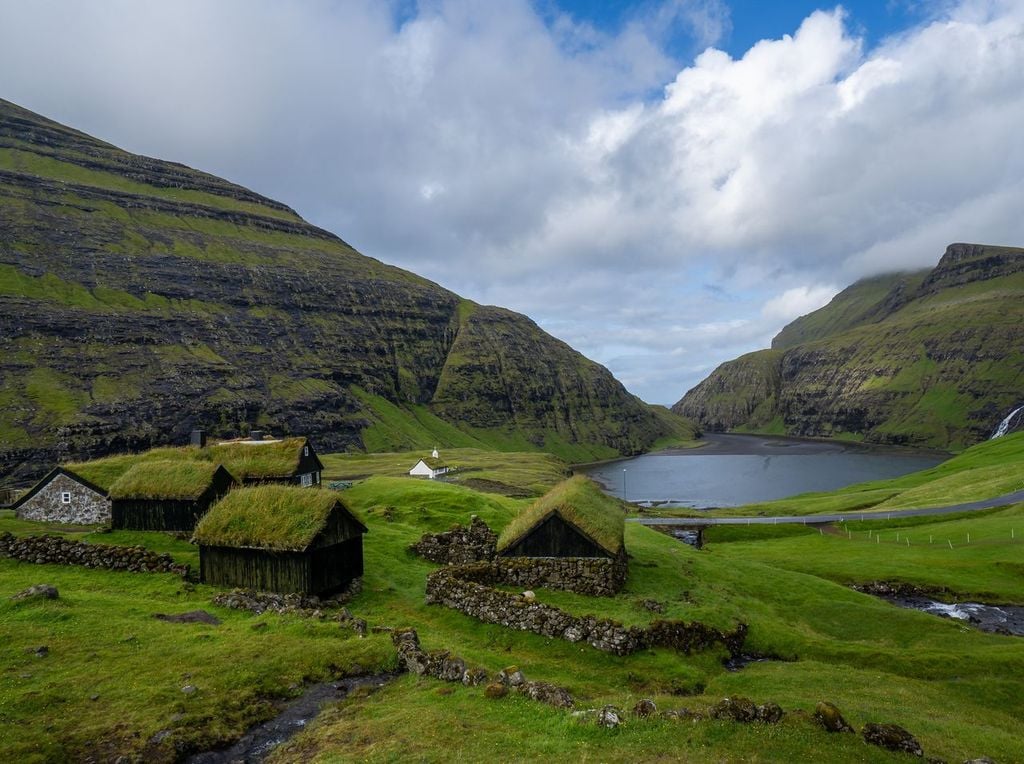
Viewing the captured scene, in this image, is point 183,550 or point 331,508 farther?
point 183,550

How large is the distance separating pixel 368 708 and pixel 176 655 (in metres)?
8.20

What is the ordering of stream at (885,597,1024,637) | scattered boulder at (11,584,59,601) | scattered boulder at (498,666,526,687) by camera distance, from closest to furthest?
scattered boulder at (498,666,526,687)
scattered boulder at (11,584,59,601)
stream at (885,597,1024,637)

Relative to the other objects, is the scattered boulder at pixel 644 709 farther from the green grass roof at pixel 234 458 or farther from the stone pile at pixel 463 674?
the green grass roof at pixel 234 458

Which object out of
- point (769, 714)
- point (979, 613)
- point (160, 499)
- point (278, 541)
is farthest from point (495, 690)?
point (979, 613)

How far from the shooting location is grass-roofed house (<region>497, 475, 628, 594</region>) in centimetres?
3456

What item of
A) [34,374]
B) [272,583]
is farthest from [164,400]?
[272,583]

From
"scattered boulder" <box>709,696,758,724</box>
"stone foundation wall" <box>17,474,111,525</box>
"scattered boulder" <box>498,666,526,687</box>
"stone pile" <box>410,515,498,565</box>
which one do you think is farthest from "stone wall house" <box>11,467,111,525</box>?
"scattered boulder" <box>709,696,758,724</box>

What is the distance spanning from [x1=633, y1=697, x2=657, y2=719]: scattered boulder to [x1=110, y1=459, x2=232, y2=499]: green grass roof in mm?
35069

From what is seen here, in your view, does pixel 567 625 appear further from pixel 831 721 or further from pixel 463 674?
pixel 831 721

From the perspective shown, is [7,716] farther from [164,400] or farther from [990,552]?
[164,400]

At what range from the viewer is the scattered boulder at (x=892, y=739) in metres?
16.6

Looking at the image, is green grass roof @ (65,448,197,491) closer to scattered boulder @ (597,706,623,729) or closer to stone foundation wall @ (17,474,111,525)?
stone foundation wall @ (17,474,111,525)

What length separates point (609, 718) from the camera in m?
16.6

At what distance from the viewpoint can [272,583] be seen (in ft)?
105
